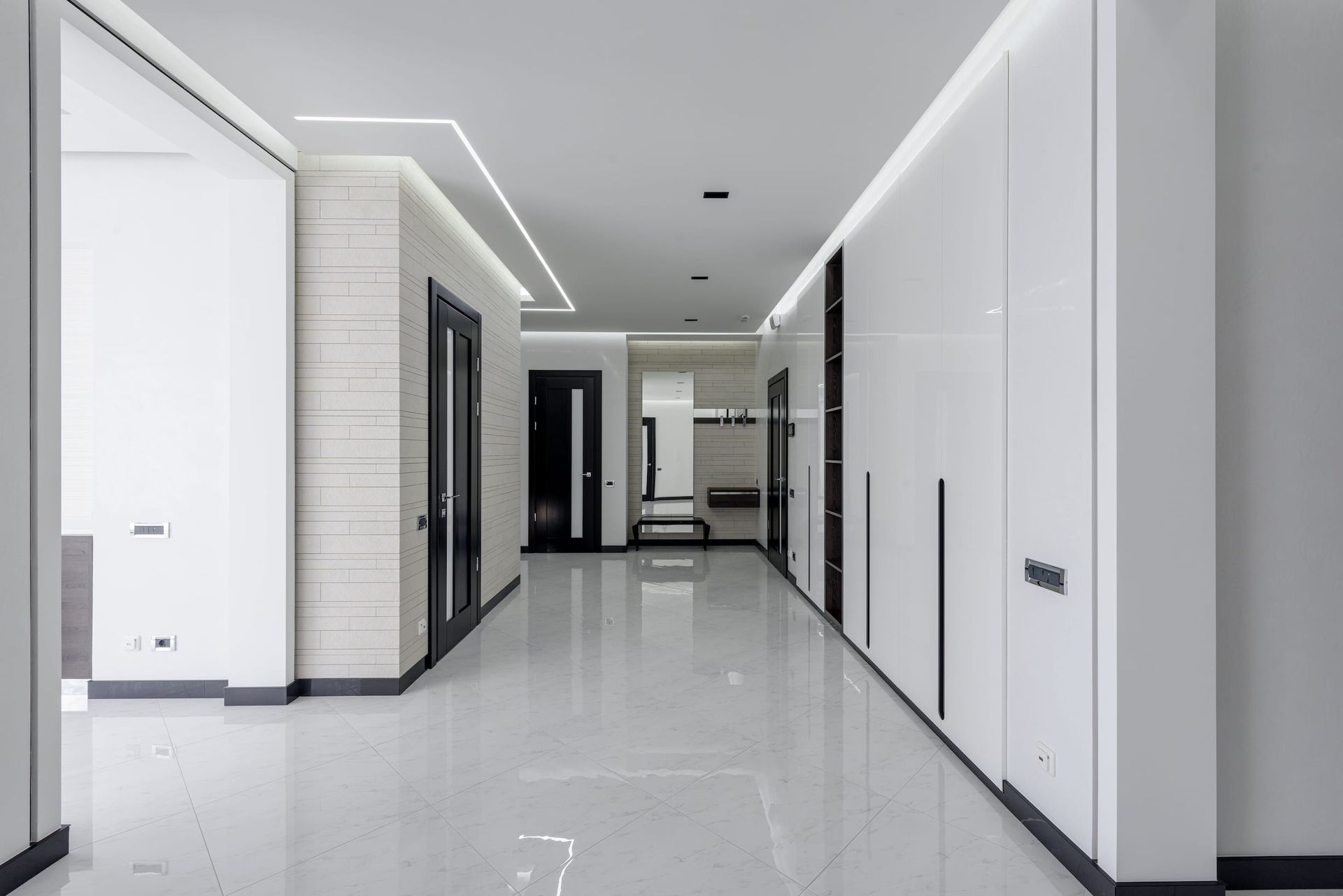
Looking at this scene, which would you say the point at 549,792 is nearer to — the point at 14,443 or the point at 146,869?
the point at 146,869

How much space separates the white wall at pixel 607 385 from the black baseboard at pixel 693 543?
0.62 m

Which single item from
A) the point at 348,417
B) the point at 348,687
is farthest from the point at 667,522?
the point at 348,417

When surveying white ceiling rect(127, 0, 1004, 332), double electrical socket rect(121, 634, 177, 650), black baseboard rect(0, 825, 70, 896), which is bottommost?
black baseboard rect(0, 825, 70, 896)

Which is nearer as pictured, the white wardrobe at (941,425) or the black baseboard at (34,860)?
the black baseboard at (34,860)

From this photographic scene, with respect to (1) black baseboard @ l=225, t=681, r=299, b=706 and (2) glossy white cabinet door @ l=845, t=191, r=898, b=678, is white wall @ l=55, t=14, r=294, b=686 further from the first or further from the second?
A: (2) glossy white cabinet door @ l=845, t=191, r=898, b=678

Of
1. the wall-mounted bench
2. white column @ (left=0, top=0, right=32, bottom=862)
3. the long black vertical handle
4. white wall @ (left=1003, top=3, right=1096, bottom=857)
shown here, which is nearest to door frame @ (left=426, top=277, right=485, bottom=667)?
white column @ (left=0, top=0, right=32, bottom=862)

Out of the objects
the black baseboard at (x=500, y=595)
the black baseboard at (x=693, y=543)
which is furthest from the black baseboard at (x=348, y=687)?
the black baseboard at (x=693, y=543)

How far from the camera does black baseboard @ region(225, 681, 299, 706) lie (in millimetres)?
3852

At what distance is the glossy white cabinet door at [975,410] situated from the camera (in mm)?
2768

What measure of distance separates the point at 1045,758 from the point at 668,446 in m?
8.06

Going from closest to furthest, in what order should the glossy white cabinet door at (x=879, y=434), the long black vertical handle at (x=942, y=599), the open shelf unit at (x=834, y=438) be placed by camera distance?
1. the long black vertical handle at (x=942, y=599)
2. the glossy white cabinet door at (x=879, y=434)
3. the open shelf unit at (x=834, y=438)

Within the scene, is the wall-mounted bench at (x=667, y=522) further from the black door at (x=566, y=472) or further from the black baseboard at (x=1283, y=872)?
the black baseboard at (x=1283, y=872)

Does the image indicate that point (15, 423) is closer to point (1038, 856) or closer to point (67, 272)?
point (67, 272)

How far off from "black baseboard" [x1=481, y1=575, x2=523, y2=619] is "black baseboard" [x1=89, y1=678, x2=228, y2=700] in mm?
2190
